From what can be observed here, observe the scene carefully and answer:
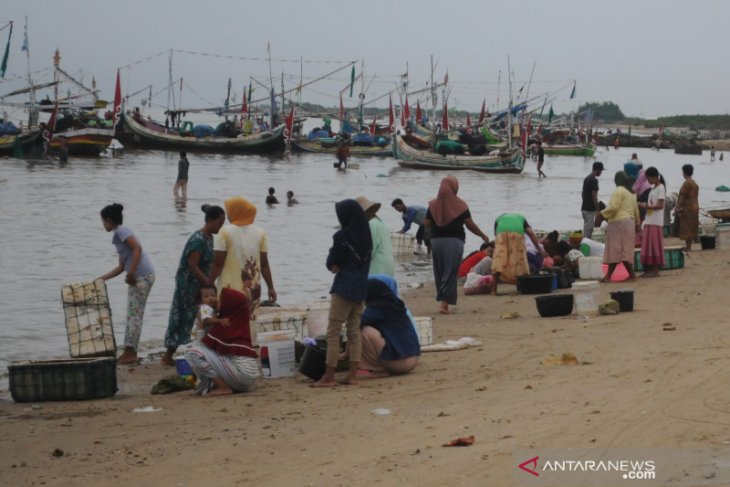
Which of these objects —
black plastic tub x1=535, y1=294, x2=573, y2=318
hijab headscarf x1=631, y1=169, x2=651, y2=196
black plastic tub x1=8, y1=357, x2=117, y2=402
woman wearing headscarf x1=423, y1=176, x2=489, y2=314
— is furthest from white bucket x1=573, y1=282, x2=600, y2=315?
black plastic tub x1=8, y1=357, x2=117, y2=402

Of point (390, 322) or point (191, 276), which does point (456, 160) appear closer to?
point (191, 276)

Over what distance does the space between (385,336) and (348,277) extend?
0.63 meters

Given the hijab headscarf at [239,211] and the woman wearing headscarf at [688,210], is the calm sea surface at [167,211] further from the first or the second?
the woman wearing headscarf at [688,210]

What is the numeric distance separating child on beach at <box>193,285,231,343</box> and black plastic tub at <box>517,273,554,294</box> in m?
4.62

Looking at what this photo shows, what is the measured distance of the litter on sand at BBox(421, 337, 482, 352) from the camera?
27.9ft

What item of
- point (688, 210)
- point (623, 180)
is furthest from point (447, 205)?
point (688, 210)

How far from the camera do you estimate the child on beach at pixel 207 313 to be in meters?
7.21

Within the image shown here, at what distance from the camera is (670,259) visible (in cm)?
1335

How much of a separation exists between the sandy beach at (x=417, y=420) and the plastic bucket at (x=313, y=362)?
0.36ft

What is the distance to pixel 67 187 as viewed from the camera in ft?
111

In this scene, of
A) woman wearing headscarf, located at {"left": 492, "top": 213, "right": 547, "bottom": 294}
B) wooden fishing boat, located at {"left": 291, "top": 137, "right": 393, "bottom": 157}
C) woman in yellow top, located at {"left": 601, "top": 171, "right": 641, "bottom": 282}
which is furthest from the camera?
wooden fishing boat, located at {"left": 291, "top": 137, "right": 393, "bottom": 157}

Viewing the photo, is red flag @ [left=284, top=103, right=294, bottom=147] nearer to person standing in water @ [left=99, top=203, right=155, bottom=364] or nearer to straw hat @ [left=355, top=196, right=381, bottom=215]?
person standing in water @ [left=99, top=203, right=155, bottom=364]

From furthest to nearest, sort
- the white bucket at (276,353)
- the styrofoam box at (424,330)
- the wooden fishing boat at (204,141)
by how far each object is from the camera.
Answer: the wooden fishing boat at (204,141) → the styrofoam box at (424,330) → the white bucket at (276,353)

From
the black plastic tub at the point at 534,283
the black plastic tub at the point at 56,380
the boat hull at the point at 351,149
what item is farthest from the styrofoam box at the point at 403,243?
the boat hull at the point at 351,149
